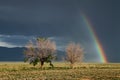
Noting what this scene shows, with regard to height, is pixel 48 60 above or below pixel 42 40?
below

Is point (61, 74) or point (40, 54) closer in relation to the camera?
point (61, 74)

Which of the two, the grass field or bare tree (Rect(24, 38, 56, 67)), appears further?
bare tree (Rect(24, 38, 56, 67))

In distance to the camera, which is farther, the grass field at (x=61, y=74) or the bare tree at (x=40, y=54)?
the bare tree at (x=40, y=54)

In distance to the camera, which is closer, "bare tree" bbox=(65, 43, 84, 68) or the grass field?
the grass field

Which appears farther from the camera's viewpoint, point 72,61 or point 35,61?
point 72,61

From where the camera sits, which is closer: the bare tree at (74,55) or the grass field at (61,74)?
the grass field at (61,74)

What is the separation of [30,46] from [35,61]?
676 cm

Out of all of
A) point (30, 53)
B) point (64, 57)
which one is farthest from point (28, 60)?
point (64, 57)

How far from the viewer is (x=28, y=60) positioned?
11181 cm

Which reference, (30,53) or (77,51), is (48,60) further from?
(77,51)

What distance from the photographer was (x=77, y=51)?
125m

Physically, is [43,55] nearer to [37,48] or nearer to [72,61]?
[37,48]

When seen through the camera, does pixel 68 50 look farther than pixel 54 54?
Yes

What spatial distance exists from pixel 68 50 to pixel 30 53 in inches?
732
